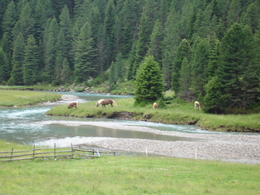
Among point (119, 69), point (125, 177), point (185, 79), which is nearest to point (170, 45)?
point (119, 69)

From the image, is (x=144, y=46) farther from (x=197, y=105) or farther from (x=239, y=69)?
(x=239, y=69)

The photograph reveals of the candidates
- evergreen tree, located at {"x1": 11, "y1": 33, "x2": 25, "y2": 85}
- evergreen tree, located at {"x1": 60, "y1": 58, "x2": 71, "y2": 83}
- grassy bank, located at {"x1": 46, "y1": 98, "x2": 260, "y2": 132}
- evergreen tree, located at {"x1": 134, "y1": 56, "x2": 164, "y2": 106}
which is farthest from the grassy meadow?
evergreen tree, located at {"x1": 11, "y1": 33, "x2": 25, "y2": 85}

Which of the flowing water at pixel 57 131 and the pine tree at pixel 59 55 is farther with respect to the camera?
the pine tree at pixel 59 55

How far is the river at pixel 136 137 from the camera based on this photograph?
2964cm

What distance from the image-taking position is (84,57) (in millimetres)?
135500

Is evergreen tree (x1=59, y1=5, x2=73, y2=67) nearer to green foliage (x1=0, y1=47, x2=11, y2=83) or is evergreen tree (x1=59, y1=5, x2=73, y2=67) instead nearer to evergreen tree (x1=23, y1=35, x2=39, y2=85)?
evergreen tree (x1=23, y1=35, x2=39, y2=85)

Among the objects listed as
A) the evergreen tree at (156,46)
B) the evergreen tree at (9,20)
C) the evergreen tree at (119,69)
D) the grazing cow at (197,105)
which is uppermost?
the evergreen tree at (9,20)

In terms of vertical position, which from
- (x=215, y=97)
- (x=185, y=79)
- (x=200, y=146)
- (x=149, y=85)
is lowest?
(x=200, y=146)

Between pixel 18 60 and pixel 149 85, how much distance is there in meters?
101

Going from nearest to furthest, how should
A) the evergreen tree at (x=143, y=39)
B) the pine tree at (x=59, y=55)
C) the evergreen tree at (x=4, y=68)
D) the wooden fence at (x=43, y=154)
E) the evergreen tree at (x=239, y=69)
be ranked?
the wooden fence at (x=43, y=154) < the evergreen tree at (x=239, y=69) < the evergreen tree at (x=143, y=39) < the evergreen tree at (x=4, y=68) < the pine tree at (x=59, y=55)

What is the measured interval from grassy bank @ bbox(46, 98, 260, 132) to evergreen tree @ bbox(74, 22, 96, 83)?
74.8m

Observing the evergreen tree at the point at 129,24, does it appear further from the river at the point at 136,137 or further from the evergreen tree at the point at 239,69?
the river at the point at 136,137

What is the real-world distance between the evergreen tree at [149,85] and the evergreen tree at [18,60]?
88885mm

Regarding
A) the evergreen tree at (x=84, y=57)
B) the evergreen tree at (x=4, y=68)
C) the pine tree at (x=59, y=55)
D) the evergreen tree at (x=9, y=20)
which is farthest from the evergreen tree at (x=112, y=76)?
the evergreen tree at (x=9, y=20)
